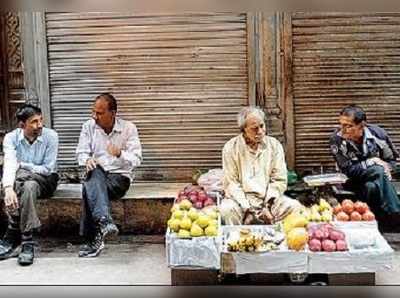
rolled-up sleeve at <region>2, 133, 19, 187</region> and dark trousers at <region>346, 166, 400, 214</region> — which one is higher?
rolled-up sleeve at <region>2, 133, 19, 187</region>

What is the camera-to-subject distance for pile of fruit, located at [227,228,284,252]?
3.61m

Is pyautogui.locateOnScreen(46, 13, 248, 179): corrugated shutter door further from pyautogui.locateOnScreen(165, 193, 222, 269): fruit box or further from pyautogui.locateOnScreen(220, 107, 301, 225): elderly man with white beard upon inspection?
pyautogui.locateOnScreen(165, 193, 222, 269): fruit box

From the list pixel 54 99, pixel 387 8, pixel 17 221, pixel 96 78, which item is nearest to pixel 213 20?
pixel 96 78

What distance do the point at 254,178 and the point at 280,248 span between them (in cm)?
68

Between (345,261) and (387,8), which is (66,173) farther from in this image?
(387,8)

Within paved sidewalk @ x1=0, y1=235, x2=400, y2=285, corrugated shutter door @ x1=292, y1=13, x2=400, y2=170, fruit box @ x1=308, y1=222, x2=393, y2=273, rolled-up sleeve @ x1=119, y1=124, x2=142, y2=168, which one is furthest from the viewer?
corrugated shutter door @ x1=292, y1=13, x2=400, y2=170

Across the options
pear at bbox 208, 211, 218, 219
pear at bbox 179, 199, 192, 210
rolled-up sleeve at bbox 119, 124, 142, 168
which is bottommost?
pear at bbox 208, 211, 218, 219

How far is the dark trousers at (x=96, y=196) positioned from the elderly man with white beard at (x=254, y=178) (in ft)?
2.78

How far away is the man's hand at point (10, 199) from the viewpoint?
4.36m

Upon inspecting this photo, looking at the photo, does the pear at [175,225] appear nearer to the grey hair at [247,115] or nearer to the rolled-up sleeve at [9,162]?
the grey hair at [247,115]

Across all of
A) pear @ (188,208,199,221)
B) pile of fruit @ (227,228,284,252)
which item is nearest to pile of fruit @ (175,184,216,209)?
pear @ (188,208,199,221)

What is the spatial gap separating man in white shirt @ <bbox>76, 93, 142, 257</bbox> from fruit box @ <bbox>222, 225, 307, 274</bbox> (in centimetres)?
112

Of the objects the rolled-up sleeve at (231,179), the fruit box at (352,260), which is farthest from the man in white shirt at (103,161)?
the fruit box at (352,260)

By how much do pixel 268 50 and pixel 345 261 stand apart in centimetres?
204
